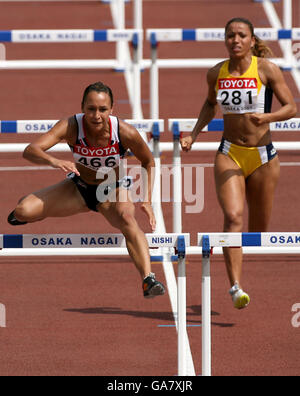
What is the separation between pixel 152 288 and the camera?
8445mm

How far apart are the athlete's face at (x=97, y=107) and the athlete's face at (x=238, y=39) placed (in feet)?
3.42

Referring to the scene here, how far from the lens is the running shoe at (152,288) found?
8.44 m

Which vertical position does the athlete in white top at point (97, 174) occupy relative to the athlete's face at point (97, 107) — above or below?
below

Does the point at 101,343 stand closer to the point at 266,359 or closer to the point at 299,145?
the point at 266,359

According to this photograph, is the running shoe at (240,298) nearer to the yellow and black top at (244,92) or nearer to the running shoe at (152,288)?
the running shoe at (152,288)

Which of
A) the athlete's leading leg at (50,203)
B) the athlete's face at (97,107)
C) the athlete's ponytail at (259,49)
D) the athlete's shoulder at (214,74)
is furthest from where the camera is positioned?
the athlete's ponytail at (259,49)

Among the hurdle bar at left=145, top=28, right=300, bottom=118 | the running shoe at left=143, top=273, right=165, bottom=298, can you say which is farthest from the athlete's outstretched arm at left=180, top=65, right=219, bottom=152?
the hurdle bar at left=145, top=28, right=300, bottom=118

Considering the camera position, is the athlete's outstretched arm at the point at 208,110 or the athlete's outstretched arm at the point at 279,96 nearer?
the athlete's outstretched arm at the point at 279,96

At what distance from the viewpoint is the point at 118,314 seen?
1053 centimetres

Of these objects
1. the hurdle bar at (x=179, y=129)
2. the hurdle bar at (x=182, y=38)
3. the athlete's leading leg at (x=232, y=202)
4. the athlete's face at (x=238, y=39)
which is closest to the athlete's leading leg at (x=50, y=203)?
the athlete's leading leg at (x=232, y=202)

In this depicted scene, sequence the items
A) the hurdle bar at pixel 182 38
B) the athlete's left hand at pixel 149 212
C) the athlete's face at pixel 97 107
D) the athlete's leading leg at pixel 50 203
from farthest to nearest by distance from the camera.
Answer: the hurdle bar at pixel 182 38 → the athlete's leading leg at pixel 50 203 → the athlete's face at pixel 97 107 → the athlete's left hand at pixel 149 212

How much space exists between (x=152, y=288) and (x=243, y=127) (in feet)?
5.16

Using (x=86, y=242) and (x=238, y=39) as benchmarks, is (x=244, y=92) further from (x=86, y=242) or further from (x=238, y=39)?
(x=86, y=242)

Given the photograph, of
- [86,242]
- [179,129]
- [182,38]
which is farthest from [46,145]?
[182,38]
